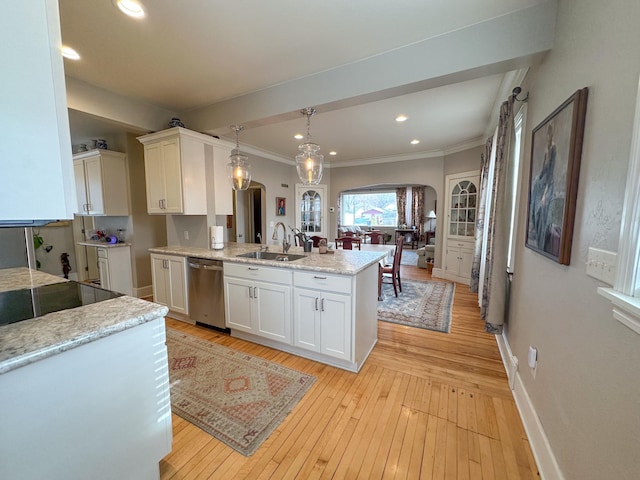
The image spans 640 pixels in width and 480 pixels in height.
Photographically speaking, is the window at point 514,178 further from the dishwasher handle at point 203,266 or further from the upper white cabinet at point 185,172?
the upper white cabinet at point 185,172

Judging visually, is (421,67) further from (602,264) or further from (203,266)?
(203,266)

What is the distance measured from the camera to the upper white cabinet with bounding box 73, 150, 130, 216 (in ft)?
13.6

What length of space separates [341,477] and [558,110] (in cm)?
239

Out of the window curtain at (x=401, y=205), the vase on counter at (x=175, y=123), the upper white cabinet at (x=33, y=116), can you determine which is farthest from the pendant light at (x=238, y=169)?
the window curtain at (x=401, y=205)

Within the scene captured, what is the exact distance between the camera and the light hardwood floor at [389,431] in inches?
56.1

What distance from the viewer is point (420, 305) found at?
394 centimetres

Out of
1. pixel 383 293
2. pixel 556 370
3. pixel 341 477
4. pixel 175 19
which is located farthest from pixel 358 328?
pixel 175 19

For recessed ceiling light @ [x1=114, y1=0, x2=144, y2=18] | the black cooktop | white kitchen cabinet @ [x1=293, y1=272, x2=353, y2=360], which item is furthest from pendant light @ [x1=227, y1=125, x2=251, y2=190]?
the black cooktop

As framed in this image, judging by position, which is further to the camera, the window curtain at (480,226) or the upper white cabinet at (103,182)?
the upper white cabinet at (103,182)

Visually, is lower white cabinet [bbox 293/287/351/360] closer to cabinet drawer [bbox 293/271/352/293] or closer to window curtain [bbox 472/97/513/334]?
cabinet drawer [bbox 293/271/352/293]

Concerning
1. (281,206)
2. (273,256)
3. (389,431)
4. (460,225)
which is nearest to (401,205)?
(460,225)

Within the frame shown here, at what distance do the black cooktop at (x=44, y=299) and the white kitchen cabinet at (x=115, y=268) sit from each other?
2959 mm

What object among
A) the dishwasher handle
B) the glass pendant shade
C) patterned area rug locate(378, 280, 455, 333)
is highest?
the glass pendant shade

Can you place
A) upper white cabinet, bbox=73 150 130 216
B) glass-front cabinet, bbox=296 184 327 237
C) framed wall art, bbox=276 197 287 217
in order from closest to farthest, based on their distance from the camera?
upper white cabinet, bbox=73 150 130 216
framed wall art, bbox=276 197 287 217
glass-front cabinet, bbox=296 184 327 237
